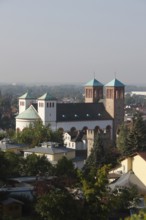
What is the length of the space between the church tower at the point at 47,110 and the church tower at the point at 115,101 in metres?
5.87


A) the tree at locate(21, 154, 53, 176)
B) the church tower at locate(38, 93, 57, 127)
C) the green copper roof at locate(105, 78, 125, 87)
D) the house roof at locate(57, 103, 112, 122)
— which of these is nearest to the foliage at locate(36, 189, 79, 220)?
the tree at locate(21, 154, 53, 176)

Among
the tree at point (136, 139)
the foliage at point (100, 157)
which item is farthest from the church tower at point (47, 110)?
the foliage at point (100, 157)

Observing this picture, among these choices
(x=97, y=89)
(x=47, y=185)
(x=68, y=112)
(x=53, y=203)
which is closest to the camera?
(x=53, y=203)

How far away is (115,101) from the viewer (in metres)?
57.0

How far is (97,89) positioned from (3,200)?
40.1m

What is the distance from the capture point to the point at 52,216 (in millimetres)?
16500

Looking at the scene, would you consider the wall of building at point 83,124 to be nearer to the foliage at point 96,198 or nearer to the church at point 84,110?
the church at point 84,110

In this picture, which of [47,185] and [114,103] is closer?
[47,185]

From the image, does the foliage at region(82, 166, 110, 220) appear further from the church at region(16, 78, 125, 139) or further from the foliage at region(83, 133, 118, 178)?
the church at region(16, 78, 125, 139)

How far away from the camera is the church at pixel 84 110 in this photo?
53.1m

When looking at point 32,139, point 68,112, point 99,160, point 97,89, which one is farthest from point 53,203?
point 97,89

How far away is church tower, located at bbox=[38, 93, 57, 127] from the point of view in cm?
5281

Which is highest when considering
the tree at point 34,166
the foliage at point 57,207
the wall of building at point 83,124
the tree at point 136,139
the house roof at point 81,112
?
the foliage at point 57,207

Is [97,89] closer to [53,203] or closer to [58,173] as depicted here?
[58,173]
